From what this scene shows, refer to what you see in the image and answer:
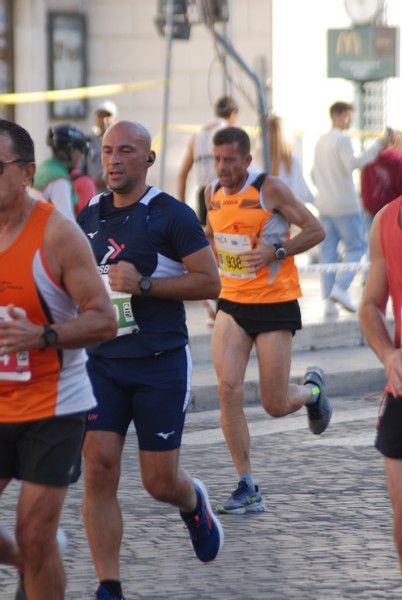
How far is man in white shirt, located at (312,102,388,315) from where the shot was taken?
14.1 meters

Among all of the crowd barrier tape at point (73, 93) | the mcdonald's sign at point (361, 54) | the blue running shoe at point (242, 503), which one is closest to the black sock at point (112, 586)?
the blue running shoe at point (242, 503)

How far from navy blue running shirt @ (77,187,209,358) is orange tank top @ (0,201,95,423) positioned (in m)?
1.07

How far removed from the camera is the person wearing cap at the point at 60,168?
969 centimetres

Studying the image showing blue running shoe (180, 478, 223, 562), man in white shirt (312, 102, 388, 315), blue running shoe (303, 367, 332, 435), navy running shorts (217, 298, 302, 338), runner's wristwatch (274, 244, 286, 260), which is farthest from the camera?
man in white shirt (312, 102, 388, 315)

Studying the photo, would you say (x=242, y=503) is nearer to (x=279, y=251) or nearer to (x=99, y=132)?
(x=279, y=251)

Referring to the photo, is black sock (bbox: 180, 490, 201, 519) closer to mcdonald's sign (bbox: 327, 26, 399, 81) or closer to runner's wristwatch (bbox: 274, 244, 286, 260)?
runner's wristwatch (bbox: 274, 244, 286, 260)

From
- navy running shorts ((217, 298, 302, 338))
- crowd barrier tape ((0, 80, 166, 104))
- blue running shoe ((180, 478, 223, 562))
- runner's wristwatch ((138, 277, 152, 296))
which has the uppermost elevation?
runner's wristwatch ((138, 277, 152, 296))

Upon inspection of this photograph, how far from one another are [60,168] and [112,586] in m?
4.80

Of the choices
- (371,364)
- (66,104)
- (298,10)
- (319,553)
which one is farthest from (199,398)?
(298,10)

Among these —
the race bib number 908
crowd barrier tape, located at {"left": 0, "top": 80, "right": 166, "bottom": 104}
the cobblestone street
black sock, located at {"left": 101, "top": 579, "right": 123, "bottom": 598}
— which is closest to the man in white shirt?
crowd barrier tape, located at {"left": 0, "top": 80, "right": 166, "bottom": 104}

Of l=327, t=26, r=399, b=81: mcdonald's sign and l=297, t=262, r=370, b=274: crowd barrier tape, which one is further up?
l=327, t=26, r=399, b=81: mcdonald's sign

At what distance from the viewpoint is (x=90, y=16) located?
20.0 m

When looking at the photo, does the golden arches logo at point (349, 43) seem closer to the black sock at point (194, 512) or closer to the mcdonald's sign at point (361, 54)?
the mcdonald's sign at point (361, 54)

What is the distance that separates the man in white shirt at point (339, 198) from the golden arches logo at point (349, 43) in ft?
10.3
